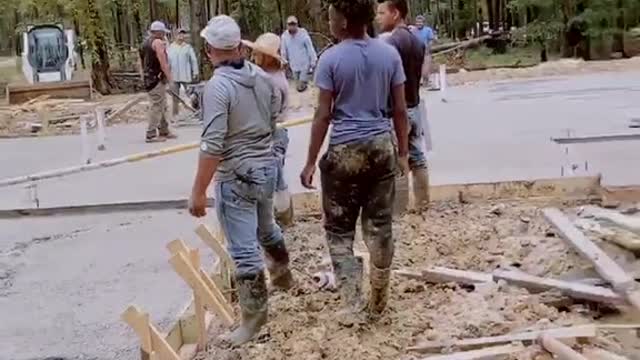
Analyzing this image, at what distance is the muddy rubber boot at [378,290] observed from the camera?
5480 mm

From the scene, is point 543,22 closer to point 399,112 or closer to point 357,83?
point 399,112

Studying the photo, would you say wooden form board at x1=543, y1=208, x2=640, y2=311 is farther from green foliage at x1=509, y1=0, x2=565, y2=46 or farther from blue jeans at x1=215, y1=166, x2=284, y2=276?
green foliage at x1=509, y1=0, x2=565, y2=46

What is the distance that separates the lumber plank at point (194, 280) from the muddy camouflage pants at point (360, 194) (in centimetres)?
74

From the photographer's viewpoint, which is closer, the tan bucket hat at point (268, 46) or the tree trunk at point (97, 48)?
the tan bucket hat at point (268, 46)

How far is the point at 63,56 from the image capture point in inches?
1204

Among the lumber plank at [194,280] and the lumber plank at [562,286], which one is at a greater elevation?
the lumber plank at [194,280]

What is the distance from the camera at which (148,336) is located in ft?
16.1

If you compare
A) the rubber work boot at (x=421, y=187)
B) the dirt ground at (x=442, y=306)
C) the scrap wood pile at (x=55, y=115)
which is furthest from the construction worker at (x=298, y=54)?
the dirt ground at (x=442, y=306)

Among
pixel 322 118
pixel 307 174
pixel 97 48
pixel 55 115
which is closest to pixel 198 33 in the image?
pixel 97 48

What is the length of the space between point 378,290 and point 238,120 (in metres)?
1.22

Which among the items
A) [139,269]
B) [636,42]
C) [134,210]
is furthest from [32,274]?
[636,42]

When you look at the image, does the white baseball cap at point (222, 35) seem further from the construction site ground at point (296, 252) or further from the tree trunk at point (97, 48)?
the tree trunk at point (97, 48)

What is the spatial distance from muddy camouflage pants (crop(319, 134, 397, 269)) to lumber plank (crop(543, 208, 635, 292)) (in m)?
1.21

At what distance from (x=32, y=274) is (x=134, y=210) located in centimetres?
259
